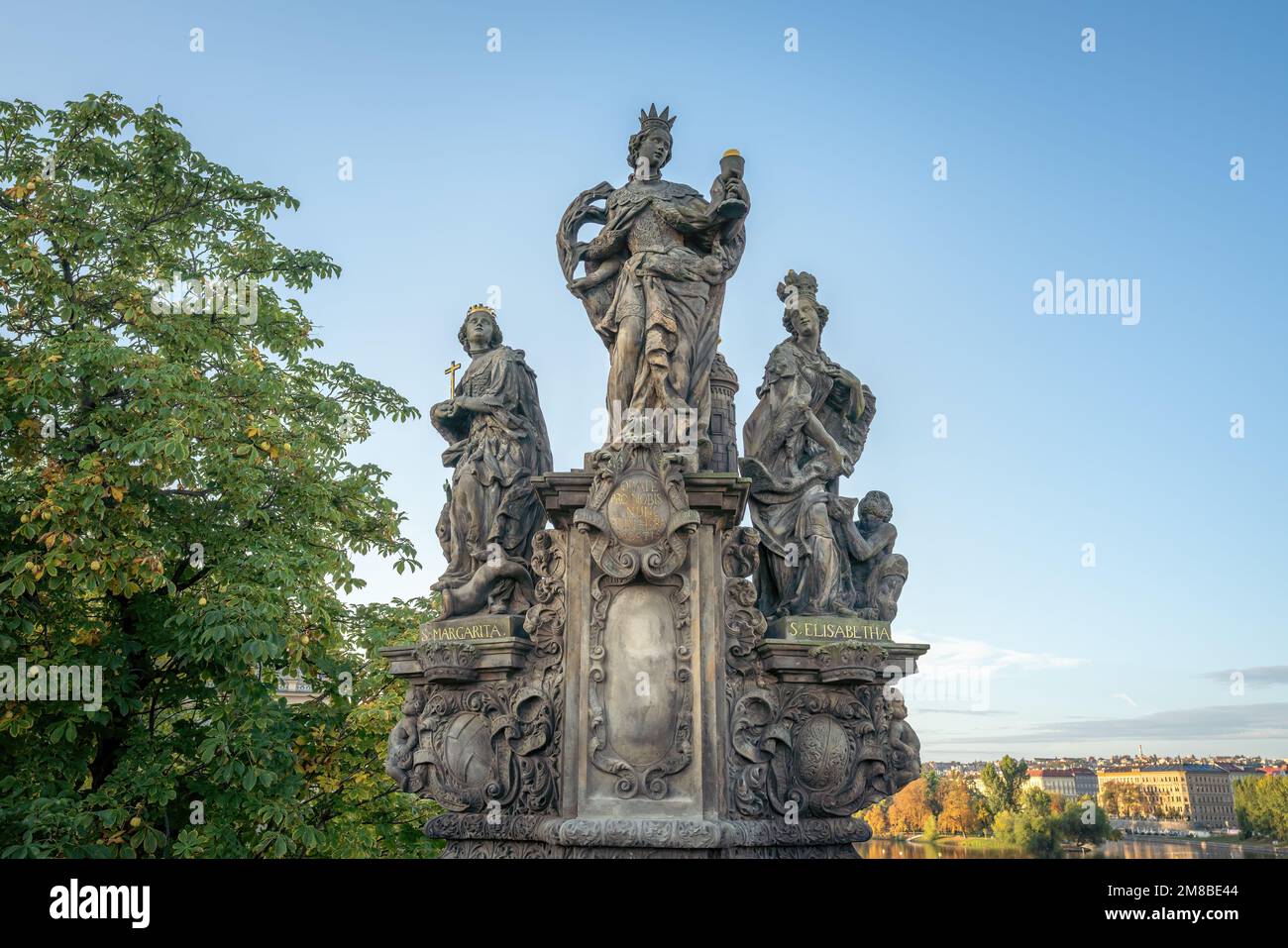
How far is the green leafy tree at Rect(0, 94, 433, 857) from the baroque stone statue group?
381 cm

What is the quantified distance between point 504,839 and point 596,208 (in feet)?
15.5

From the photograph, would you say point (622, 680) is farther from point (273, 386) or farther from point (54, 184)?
point (54, 184)

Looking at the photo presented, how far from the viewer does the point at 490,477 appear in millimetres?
8492

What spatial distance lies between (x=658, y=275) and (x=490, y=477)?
2032mm

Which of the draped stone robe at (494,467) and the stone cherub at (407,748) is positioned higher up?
the draped stone robe at (494,467)

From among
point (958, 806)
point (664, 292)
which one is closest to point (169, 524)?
point (664, 292)

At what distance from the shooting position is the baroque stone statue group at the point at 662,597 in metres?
6.98

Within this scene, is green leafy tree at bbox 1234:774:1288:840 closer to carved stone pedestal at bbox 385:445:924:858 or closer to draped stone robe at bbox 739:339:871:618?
carved stone pedestal at bbox 385:445:924:858

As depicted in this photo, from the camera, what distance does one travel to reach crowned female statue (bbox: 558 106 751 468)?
783 centimetres

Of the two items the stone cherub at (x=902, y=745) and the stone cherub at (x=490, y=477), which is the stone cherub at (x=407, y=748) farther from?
the stone cherub at (x=902, y=745)

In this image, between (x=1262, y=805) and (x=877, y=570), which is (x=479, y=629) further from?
(x=1262, y=805)

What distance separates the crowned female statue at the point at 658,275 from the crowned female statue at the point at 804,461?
0.62 metres

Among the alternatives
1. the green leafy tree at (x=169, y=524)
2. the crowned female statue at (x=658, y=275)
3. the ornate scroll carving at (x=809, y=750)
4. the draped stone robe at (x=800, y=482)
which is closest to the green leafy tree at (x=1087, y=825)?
the ornate scroll carving at (x=809, y=750)
